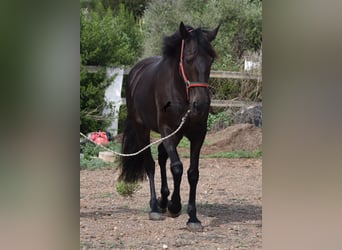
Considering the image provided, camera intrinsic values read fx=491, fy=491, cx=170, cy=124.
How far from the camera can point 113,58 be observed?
6715 mm

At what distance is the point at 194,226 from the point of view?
4133 millimetres

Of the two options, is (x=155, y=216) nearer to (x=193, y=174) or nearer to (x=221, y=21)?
(x=193, y=174)

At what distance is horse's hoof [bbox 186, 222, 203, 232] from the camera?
4125mm

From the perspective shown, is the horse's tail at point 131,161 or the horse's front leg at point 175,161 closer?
the horse's front leg at point 175,161

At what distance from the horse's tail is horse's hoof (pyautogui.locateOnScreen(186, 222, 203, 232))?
0.89 metres

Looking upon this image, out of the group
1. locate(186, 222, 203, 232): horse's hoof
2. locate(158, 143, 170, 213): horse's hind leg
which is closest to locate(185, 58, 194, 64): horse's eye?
locate(158, 143, 170, 213): horse's hind leg

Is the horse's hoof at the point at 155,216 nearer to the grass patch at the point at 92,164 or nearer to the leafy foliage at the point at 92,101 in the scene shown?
the grass patch at the point at 92,164

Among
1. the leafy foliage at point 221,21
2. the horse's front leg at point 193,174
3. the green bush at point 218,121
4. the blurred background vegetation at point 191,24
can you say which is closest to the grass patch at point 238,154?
the green bush at point 218,121

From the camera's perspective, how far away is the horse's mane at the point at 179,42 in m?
3.70

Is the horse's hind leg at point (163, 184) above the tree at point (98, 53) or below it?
below
